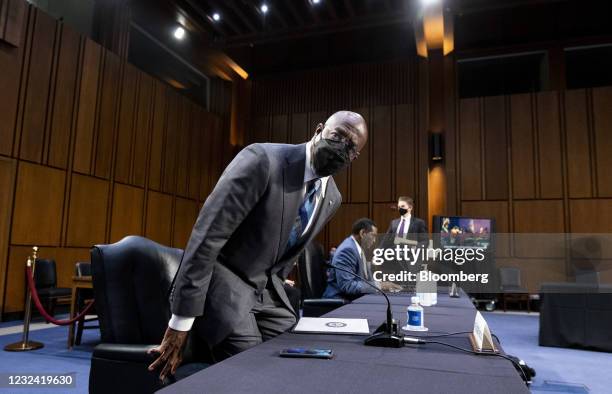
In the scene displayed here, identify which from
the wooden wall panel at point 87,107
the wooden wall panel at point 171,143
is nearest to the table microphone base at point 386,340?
the wooden wall panel at point 87,107

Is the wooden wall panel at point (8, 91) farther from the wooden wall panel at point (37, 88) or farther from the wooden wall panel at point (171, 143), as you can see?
the wooden wall panel at point (171, 143)

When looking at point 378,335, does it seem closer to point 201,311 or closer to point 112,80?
point 201,311

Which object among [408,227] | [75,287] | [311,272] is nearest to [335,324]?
[311,272]

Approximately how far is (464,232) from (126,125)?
579 centimetres

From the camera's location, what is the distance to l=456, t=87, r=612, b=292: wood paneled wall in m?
7.83

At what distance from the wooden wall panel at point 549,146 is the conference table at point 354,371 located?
7843 millimetres

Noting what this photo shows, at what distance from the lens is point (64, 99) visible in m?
6.18

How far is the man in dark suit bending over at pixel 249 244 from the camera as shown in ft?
3.84

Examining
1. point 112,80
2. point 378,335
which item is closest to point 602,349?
point 378,335

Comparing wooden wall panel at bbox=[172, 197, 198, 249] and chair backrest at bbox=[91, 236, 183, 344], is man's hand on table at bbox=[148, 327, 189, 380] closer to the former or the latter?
chair backrest at bbox=[91, 236, 183, 344]

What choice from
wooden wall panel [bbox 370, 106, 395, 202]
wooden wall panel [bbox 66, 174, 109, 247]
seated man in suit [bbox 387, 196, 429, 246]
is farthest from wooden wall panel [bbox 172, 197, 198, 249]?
seated man in suit [bbox 387, 196, 429, 246]

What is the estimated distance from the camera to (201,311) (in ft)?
3.84

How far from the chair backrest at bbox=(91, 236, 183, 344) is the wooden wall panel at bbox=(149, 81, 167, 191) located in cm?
657

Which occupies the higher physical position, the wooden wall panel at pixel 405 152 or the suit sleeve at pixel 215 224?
the wooden wall panel at pixel 405 152
